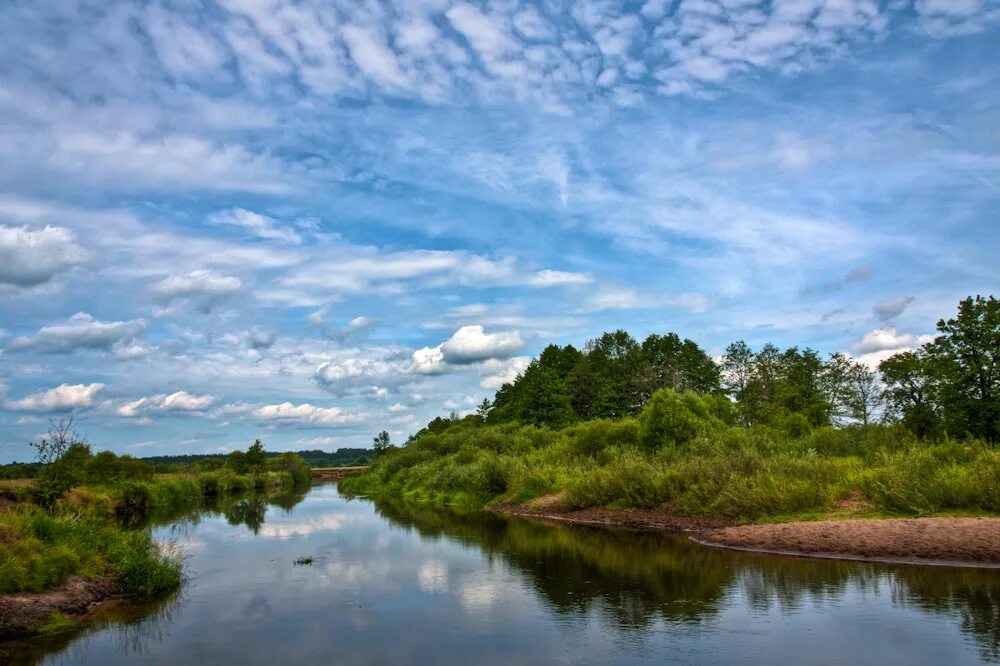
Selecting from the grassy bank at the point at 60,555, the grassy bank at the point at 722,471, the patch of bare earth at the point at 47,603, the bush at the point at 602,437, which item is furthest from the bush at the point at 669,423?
the patch of bare earth at the point at 47,603

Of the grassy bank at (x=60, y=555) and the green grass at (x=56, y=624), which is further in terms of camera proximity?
the grassy bank at (x=60, y=555)

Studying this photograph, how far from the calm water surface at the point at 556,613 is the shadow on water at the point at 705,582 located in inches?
2.9

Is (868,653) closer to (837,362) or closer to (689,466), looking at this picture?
(689,466)

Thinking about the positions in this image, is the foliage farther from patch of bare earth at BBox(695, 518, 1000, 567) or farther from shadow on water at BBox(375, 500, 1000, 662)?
shadow on water at BBox(375, 500, 1000, 662)

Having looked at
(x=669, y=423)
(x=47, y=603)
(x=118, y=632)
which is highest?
(x=669, y=423)

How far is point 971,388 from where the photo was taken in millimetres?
39125

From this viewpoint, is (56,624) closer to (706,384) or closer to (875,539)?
(875,539)

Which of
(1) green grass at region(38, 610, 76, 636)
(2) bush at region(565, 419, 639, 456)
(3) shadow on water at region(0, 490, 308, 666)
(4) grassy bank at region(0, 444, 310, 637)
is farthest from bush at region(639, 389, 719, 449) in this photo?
(1) green grass at region(38, 610, 76, 636)

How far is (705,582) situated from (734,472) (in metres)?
15.4

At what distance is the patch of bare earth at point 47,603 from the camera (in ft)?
57.2

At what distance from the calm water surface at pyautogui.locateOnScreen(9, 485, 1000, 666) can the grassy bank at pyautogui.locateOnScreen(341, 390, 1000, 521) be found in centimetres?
618

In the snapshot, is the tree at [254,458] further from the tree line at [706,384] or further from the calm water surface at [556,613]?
the calm water surface at [556,613]

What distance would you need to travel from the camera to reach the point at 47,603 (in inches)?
744

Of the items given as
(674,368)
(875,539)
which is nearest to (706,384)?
(674,368)
